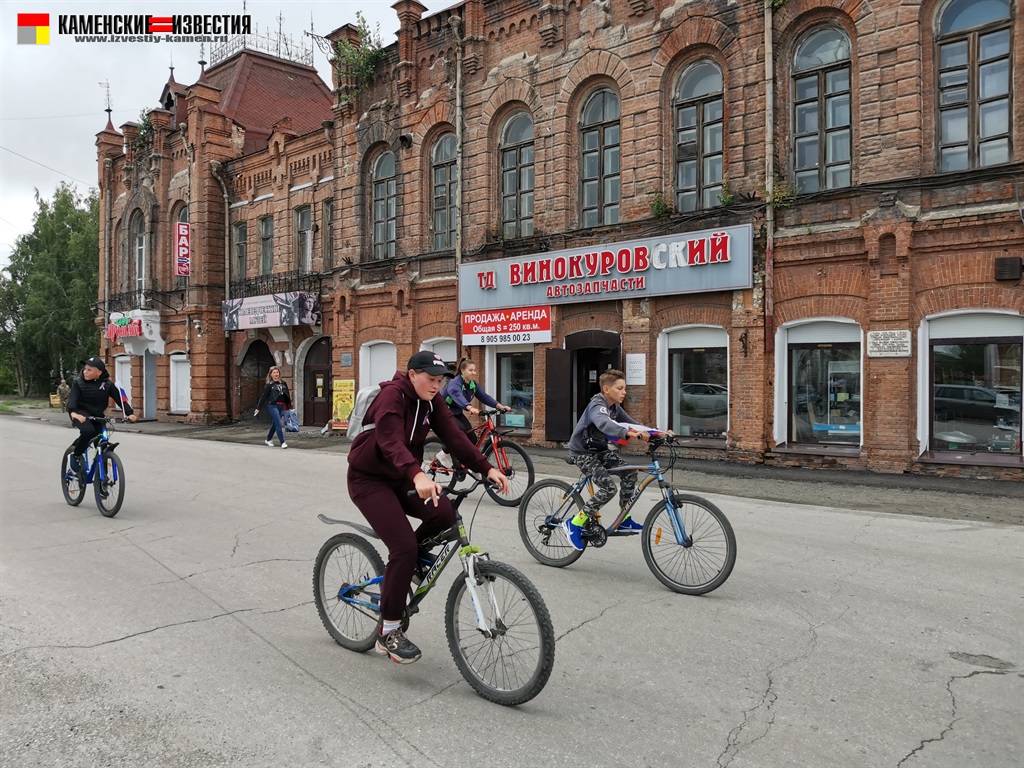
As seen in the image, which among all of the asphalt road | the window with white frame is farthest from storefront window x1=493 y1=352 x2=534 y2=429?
the asphalt road

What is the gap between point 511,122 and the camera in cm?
1931

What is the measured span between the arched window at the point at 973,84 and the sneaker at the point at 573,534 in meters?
10.5

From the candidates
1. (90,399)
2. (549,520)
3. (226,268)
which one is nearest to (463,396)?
(549,520)

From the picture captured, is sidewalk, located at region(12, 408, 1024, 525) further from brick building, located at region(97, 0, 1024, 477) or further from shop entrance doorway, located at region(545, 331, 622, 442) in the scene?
shop entrance doorway, located at region(545, 331, 622, 442)

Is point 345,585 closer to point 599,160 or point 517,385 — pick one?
point 599,160

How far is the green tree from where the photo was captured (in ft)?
160

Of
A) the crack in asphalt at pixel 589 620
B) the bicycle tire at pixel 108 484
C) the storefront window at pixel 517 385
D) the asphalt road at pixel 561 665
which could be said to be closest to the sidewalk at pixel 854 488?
the asphalt road at pixel 561 665

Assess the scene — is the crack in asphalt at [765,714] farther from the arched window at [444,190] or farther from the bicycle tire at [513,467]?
the arched window at [444,190]

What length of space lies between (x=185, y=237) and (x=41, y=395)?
129 feet

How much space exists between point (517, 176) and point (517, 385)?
17.5 ft

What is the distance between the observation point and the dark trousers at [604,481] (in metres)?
6.30

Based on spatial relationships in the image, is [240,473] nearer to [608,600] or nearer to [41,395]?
[608,600]

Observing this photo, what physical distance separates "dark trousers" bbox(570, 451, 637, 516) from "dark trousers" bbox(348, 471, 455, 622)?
226cm

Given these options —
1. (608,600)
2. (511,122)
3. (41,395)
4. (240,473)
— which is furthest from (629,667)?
(41,395)
